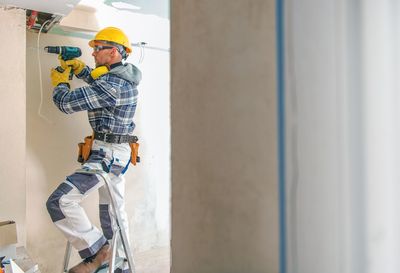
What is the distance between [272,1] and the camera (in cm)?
52

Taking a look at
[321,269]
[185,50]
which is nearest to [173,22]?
[185,50]

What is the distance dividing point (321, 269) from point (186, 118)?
36 cm

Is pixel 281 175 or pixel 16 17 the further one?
pixel 16 17

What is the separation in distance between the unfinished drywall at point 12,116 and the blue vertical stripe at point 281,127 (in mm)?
2238

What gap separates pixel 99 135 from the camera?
269cm

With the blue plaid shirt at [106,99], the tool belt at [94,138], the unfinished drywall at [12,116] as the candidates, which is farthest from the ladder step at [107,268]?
the blue plaid shirt at [106,99]

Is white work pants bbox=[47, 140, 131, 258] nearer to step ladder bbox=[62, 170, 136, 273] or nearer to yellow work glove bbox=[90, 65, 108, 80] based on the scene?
step ladder bbox=[62, 170, 136, 273]

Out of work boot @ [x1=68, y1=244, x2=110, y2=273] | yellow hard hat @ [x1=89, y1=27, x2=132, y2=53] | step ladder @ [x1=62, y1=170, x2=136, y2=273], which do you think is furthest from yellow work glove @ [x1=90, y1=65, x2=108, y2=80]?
work boot @ [x1=68, y1=244, x2=110, y2=273]

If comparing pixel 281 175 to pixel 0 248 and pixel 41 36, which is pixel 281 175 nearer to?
pixel 0 248

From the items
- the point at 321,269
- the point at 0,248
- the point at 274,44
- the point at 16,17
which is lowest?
the point at 0,248

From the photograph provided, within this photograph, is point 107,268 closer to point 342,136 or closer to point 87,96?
point 87,96

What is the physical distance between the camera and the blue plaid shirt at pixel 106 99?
8.22ft

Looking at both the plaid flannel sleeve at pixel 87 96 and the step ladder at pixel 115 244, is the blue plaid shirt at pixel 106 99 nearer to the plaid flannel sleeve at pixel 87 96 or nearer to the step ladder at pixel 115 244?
the plaid flannel sleeve at pixel 87 96

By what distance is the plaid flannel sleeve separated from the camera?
8.16ft
